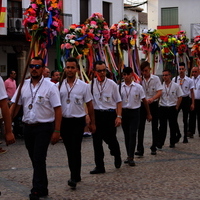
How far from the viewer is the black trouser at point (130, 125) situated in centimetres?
957

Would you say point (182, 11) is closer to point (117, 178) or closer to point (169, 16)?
Result: point (169, 16)

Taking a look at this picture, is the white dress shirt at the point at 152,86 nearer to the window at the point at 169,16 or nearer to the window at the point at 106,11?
the window at the point at 106,11

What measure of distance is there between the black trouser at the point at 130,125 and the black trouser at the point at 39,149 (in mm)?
2914

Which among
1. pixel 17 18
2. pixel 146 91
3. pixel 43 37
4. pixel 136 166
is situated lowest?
pixel 136 166

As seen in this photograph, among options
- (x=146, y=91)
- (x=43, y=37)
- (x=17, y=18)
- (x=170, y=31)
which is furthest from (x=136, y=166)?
(x=170, y=31)

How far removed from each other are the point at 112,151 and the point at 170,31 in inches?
1443

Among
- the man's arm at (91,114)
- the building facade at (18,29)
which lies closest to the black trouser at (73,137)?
the man's arm at (91,114)

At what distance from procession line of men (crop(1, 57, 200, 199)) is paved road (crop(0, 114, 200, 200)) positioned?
0.28 m

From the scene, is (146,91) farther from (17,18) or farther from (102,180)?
(17,18)

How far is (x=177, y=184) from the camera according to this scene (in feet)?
25.0

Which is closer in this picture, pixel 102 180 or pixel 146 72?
pixel 102 180

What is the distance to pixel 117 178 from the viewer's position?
26.9 ft

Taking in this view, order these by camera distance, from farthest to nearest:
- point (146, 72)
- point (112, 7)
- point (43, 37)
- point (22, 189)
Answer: point (112, 7)
point (43, 37)
point (146, 72)
point (22, 189)

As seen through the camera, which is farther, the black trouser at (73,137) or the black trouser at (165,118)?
the black trouser at (165,118)
